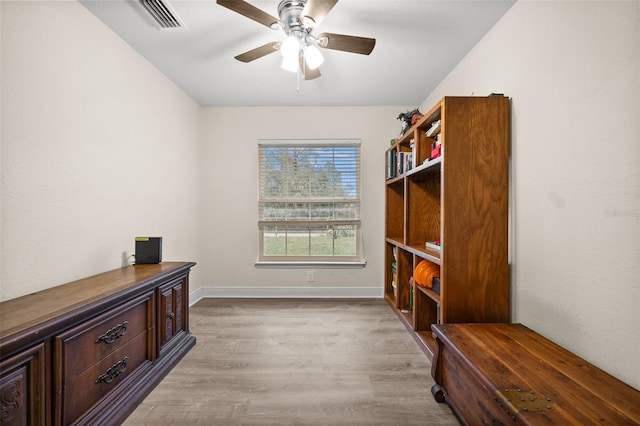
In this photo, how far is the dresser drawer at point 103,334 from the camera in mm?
1273

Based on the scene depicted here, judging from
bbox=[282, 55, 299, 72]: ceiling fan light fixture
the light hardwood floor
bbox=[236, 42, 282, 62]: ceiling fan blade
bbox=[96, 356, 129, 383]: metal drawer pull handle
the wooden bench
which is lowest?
the light hardwood floor

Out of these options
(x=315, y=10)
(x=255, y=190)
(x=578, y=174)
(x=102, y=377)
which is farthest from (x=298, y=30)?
(x=102, y=377)

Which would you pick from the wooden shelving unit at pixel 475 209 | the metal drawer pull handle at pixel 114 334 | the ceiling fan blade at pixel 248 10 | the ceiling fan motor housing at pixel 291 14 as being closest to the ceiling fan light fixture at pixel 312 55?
the ceiling fan motor housing at pixel 291 14

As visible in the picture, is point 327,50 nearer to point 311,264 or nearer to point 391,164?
point 391,164

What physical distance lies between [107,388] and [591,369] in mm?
2362

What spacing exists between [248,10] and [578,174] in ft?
6.35

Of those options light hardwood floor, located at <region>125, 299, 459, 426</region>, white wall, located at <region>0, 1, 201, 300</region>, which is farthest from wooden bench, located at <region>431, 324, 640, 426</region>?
white wall, located at <region>0, 1, 201, 300</region>

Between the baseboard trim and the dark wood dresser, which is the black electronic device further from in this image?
the baseboard trim

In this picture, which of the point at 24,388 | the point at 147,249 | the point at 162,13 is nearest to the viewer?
the point at 24,388

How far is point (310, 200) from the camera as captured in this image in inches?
143

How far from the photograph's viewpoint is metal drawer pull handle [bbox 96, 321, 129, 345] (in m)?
1.49

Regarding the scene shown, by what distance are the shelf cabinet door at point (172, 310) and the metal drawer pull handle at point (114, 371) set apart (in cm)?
35

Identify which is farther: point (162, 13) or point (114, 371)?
point (162, 13)

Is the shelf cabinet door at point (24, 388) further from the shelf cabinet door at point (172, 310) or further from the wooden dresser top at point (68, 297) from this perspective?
the shelf cabinet door at point (172, 310)
